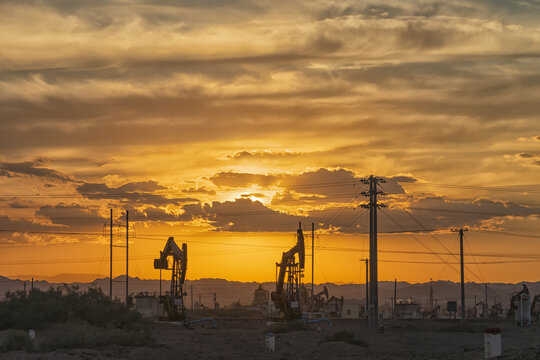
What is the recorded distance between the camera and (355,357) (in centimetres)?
3994

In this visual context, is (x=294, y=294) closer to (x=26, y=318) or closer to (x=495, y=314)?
(x=26, y=318)

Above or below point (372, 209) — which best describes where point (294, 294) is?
below

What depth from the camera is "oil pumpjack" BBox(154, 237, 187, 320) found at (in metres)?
63.4

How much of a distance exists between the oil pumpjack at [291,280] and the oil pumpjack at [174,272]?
725cm

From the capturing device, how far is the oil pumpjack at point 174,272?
6341cm

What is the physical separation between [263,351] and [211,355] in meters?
4.13

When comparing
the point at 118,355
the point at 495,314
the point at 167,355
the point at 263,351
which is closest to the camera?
the point at 118,355

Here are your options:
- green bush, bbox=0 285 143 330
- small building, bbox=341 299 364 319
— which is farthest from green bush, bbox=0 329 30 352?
small building, bbox=341 299 364 319

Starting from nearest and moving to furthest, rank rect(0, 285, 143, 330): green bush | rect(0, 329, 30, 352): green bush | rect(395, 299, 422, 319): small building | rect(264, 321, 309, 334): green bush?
rect(0, 329, 30, 352): green bush, rect(0, 285, 143, 330): green bush, rect(264, 321, 309, 334): green bush, rect(395, 299, 422, 319): small building

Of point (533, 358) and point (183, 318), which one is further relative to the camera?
point (183, 318)

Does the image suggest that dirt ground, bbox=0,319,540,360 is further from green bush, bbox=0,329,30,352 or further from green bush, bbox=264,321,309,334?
green bush, bbox=0,329,30,352

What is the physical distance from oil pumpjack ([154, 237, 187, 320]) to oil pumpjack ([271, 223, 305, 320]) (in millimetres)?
7252

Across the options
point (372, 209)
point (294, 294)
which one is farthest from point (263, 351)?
point (372, 209)

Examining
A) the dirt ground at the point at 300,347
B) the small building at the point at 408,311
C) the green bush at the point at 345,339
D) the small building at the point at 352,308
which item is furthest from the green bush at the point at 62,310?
the small building at the point at 352,308
